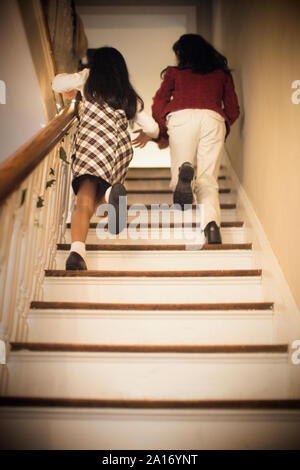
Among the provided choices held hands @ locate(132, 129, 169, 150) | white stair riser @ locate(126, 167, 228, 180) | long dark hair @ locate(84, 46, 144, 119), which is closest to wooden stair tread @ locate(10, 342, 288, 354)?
long dark hair @ locate(84, 46, 144, 119)

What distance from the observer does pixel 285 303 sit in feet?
5.00

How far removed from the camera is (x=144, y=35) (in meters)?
5.09

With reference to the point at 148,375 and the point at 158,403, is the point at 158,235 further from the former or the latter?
the point at 158,403

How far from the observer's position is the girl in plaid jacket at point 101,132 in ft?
6.64

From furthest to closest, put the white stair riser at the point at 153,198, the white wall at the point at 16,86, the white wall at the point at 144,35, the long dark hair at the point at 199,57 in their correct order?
the white wall at the point at 144,35 → the white stair riser at the point at 153,198 → the white wall at the point at 16,86 → the long dark hair at the point at 199,57

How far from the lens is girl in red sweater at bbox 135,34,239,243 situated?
2.37 m

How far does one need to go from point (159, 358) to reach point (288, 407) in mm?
457

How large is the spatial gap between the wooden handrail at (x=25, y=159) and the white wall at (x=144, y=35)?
3265mm

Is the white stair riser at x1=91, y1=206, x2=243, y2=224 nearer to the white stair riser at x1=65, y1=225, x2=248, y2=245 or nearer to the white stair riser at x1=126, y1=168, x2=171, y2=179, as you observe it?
the white stair riser at x1=65, y1=225, x2=248, y2=245

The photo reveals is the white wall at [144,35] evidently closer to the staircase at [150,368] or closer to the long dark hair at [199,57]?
the long dark hair at [199,57]

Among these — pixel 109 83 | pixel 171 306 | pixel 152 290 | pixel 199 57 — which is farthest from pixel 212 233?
pixel 199 57

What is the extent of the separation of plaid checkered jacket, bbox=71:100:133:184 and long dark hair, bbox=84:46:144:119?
4 centimetres

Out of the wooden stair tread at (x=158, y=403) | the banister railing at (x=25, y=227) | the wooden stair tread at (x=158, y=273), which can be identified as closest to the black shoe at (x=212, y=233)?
the wooden stair tread at (x=158, y=273)

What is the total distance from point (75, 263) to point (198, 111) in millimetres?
1225
